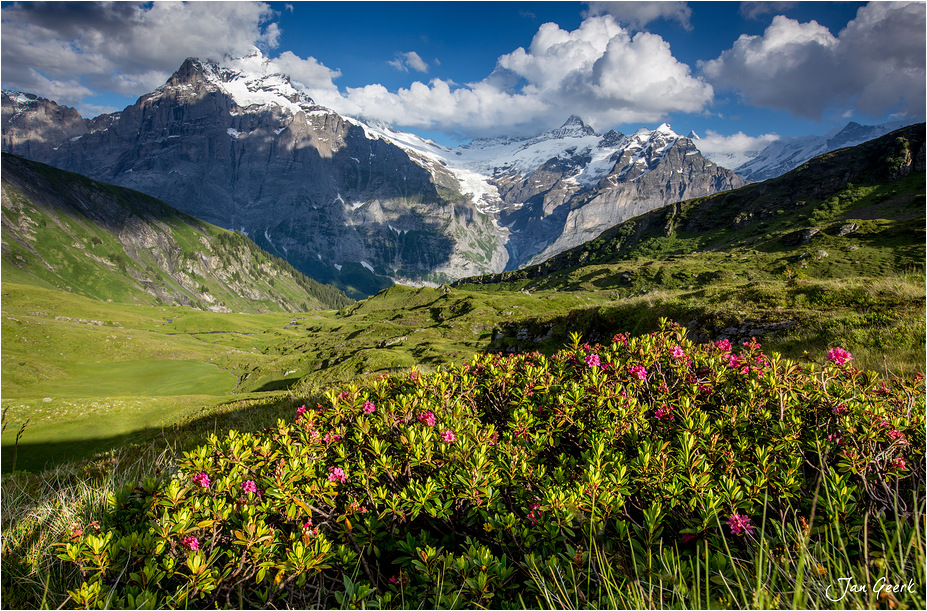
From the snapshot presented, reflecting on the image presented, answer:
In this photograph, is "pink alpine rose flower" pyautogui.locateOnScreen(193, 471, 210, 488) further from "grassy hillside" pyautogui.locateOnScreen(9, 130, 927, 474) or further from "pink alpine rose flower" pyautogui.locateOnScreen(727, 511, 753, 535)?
"grassy hillside" pyautogui.locateOnScreen(9, 130, 927, 474)

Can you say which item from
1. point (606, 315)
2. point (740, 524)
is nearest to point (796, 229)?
point (606, 315)

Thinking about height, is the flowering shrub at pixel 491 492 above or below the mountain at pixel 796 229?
below

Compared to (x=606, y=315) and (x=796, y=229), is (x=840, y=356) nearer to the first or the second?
(x=606, y=315)

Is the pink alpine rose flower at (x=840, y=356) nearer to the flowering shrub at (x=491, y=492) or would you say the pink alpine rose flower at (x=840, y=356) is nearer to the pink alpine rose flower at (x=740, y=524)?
the flowering shrub at (x=491, y=492)

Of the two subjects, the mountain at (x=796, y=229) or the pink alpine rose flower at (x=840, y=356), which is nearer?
the pink alpine rose flower at (x=840, y=356)

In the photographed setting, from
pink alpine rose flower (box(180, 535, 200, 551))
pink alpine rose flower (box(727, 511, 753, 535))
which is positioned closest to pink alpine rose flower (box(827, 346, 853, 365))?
pink alpine rose flower (box(727, 511, 753, 535))

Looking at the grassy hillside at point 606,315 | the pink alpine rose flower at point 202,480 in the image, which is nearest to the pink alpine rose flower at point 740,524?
the pink alpine rose flower at point 202,480

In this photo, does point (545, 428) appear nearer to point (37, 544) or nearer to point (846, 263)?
point (37, 544)

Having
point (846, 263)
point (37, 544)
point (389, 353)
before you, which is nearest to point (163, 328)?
point (389, 353)

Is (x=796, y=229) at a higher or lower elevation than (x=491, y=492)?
higher

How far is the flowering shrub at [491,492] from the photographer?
327 cm

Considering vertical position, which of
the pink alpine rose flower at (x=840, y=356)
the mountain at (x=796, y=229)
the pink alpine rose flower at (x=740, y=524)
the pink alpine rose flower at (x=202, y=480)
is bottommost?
the pink alpine rose flower at (x=740, y=524)

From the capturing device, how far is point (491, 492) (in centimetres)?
373

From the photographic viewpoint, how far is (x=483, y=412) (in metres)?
5.41
